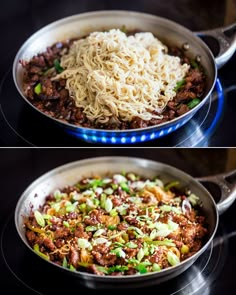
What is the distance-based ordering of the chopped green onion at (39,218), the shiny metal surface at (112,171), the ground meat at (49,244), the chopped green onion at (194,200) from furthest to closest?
the chopped green onion at (194,200) → the chopped green onion at (39,218) → the ground meat at (49,244) → the shiny metal surface at (112,171)

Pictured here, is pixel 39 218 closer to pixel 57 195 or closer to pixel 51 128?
pixel 57 195

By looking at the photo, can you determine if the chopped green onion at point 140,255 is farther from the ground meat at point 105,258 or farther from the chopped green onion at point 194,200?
the chopped green onion at point 194,200

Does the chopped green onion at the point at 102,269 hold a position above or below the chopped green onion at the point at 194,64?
below

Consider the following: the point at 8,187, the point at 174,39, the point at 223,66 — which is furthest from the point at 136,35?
the point at 8,187

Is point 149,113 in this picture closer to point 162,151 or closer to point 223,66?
point 223,66

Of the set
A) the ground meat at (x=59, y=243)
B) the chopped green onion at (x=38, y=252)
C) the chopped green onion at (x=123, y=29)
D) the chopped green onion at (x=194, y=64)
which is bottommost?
the ground meat at (x=59, y=243)

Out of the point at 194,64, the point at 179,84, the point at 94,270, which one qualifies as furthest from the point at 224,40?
the point at 94,270

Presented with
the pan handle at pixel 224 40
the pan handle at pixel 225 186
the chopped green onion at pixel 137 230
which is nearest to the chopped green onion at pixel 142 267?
the chopped green onion at pixel 137 230

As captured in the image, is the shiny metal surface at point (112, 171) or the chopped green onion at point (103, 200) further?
the chopped green onion at point (103, 200)
